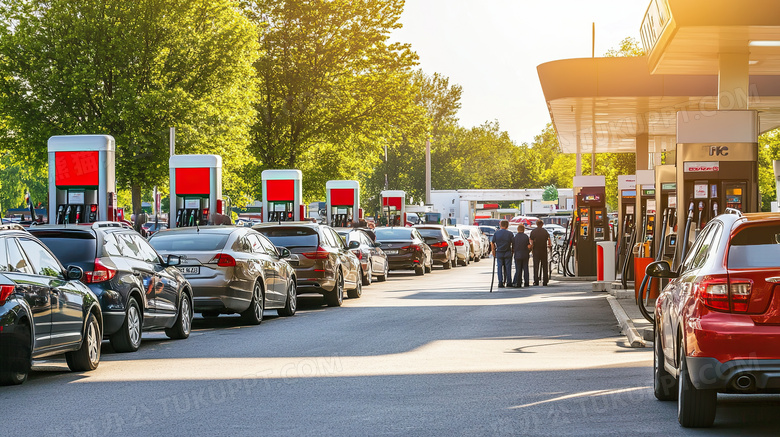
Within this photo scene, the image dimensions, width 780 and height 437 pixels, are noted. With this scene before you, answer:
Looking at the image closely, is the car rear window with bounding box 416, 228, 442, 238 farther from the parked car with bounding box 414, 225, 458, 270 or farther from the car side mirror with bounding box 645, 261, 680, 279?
the car side mirror with bounding box 645, 261, 680, 279

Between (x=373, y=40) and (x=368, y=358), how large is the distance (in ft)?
118

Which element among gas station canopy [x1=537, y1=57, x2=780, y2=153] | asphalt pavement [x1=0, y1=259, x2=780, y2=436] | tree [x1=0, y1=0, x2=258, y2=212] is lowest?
asphalt pavement [x1=0, y1=259, x2=780, y2=436]

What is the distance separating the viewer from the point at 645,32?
17.9 m

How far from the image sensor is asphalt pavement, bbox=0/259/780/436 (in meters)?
8.13

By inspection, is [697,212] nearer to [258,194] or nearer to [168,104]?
[168,104]

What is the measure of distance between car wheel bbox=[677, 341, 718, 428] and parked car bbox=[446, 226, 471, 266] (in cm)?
3632

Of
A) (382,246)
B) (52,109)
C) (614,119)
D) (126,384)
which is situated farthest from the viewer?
(52,109)

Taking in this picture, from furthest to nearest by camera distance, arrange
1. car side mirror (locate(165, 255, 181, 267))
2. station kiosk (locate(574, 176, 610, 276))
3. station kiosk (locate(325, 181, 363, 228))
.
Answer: station kiosk (locate(325, 181, 363, 228)), station kiosk (locate(574, 176, 610, 276)), car side mirror (locate(165, 255, 181, 267))

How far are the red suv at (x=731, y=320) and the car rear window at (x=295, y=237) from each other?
13892 mm

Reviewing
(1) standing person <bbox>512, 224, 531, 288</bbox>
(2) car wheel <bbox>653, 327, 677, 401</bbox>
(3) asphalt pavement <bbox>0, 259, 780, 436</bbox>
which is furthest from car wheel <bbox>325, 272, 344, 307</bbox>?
(2) car wheel <bbox>653, 327, 677, 401</bbox>

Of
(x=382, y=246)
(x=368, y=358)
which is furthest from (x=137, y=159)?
(x=368, y=358)

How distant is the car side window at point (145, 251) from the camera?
558 inches

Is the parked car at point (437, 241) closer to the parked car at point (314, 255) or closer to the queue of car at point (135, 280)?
the queue of car at point (135, 280)

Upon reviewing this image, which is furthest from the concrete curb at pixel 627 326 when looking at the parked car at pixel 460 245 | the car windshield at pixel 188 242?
the parked car at pixel 460 245
